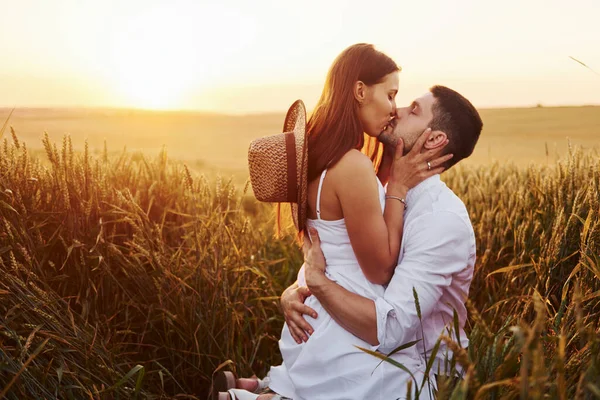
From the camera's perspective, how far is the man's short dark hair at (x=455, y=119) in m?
2.93

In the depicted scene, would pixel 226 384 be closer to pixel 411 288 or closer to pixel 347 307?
pixel 347 307

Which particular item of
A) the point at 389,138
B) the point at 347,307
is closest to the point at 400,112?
the point at 389,138

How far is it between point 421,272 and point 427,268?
1.5 inches

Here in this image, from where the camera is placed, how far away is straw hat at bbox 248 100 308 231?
9.34ft

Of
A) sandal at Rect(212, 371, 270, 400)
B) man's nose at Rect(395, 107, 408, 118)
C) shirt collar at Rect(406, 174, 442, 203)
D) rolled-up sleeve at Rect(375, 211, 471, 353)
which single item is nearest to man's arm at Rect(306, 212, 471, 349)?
rolled-up sleeve at Rect(375, 211, 471, 353)

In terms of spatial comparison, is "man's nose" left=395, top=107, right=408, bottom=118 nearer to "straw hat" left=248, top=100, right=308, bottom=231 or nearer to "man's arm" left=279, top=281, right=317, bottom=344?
"straw hat" left=248, top=100, right=308, bottom=231

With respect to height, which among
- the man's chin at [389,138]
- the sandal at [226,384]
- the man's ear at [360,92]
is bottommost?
the sandal at [226,384]

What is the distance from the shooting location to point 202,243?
3.98 metres

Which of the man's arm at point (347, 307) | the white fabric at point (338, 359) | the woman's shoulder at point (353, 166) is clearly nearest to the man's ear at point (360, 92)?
the woman's shoulder at point (353, 166)

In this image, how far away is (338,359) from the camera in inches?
106

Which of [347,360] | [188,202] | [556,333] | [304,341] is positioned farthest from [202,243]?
[556,333]

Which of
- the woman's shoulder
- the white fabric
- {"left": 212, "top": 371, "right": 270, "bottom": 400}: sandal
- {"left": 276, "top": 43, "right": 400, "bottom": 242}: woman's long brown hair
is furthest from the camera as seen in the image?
{"left": 212, "top": 371, "right": 270, "bottom": 400}: sandal

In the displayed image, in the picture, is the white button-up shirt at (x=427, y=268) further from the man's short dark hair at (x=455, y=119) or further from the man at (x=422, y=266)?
→ the man's short dark hair at (x=455, y=119)

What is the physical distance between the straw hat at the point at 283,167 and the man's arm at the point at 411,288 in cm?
50
